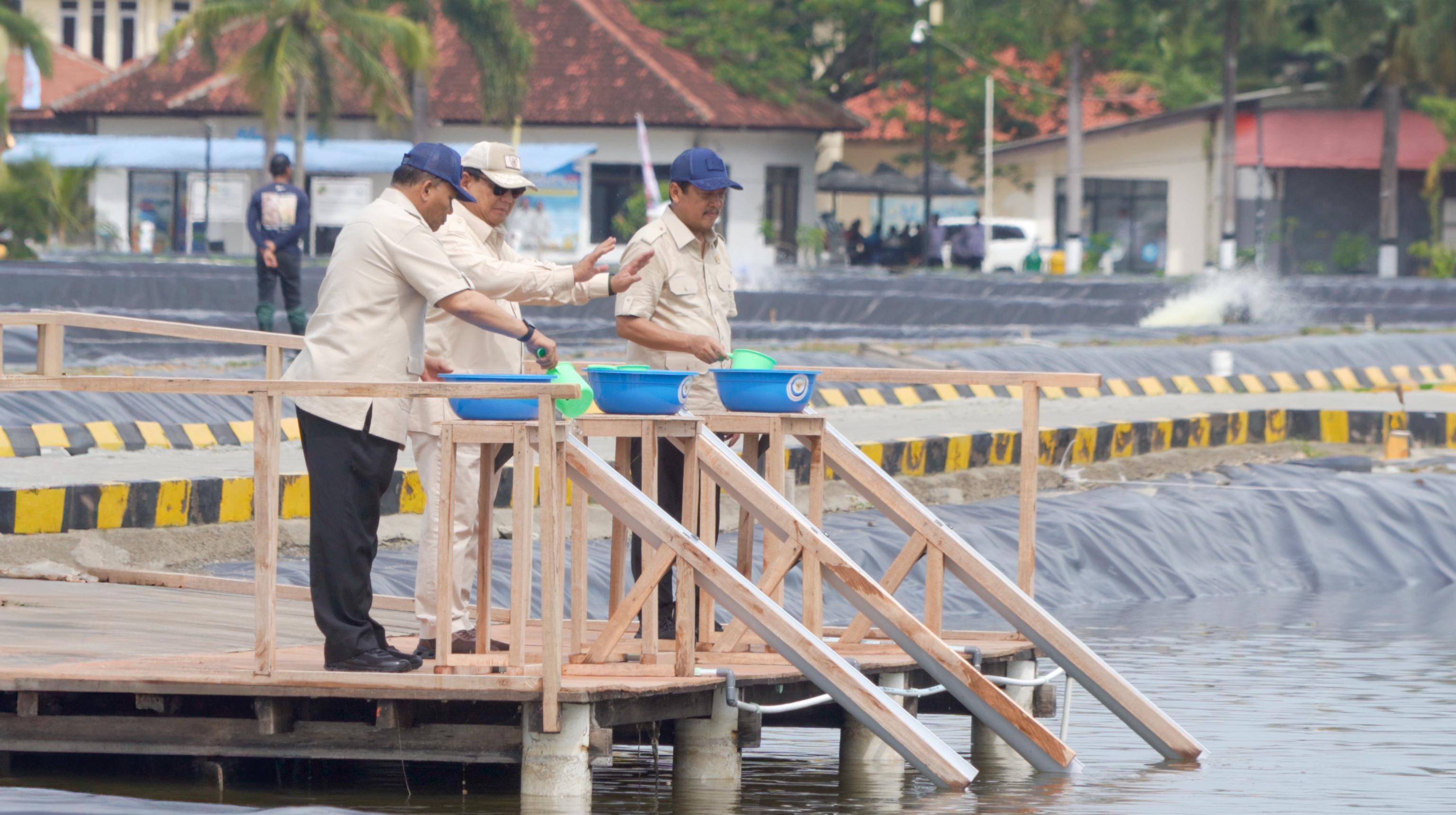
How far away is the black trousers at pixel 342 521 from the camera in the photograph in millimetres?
6754

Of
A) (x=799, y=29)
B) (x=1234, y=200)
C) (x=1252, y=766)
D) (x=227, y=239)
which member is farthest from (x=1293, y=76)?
(x=1252, y=766)

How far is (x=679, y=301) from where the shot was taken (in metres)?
8.19

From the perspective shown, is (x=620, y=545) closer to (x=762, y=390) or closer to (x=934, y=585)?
(x=762, y=390)

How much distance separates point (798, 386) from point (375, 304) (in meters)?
1.77

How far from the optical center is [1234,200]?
4488 cm

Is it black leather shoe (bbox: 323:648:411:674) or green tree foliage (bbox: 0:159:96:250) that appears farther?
green tree foliage (bbox: 0:159:96:250)

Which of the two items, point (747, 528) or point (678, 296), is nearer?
point (678, 296)

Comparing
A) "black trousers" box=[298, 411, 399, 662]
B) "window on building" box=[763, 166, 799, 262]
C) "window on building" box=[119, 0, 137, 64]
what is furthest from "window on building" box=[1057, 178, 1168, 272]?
"black trousers" box=[298, 411, 399, 662]

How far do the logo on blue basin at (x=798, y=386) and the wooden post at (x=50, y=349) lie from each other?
3.91m

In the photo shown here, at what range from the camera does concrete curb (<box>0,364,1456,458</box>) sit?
13.8m

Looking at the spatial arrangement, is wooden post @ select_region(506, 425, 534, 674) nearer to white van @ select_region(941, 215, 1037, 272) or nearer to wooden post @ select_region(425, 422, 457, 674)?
wooden post @ select_region(425, 422, 457, 674)

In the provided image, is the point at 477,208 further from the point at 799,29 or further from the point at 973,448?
the point at 799,29

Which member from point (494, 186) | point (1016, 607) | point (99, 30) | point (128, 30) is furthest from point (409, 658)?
point (99, 30)

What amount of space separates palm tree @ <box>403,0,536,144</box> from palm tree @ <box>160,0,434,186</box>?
131cm
